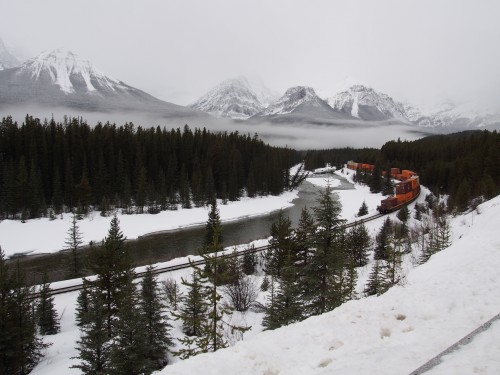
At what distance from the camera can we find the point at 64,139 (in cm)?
7525

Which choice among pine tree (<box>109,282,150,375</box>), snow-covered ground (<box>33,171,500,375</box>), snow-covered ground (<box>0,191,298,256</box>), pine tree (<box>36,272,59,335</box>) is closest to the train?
snow-covered ground (<box>0,191,298,256</box>)

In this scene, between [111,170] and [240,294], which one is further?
[111,170]

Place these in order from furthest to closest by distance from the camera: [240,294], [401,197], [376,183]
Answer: [376,183] → [401,197] → [240,294]

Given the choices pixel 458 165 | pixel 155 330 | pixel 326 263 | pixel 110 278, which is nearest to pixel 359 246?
pixel 326 263

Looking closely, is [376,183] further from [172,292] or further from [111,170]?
[172,292]

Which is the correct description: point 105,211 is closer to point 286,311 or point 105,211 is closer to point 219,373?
Answer: point 286,311

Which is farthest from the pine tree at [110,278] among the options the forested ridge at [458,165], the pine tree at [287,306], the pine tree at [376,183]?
the pine tree at [376,183]

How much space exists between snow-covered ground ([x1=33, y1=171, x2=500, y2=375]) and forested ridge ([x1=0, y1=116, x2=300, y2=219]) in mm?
62110

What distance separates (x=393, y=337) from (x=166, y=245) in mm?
41886

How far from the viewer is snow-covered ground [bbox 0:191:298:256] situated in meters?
45.2

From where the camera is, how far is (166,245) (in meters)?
46.1

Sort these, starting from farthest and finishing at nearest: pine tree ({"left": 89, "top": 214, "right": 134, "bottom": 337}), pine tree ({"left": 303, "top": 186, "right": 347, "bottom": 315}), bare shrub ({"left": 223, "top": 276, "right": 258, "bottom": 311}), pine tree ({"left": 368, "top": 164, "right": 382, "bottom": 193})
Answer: pine tree ({"left": 368, "top": 164, "right": 382, "bottom": 193})
bare shrub ({"left": 223, "top": 276, "right": 258, "bottom": 311})
pine tree ({"left": 89, "top": 214, "right": 134, "bottom": 337})
pine tree ({"left": 303, "top": 186, "right": 347, "bottom": 315})

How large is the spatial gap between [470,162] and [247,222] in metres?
55.0

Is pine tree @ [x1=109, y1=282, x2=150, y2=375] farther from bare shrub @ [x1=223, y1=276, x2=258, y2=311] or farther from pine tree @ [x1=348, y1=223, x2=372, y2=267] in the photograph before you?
pine tree @ [x1=348, y1=223, x2=372, y2=267]
